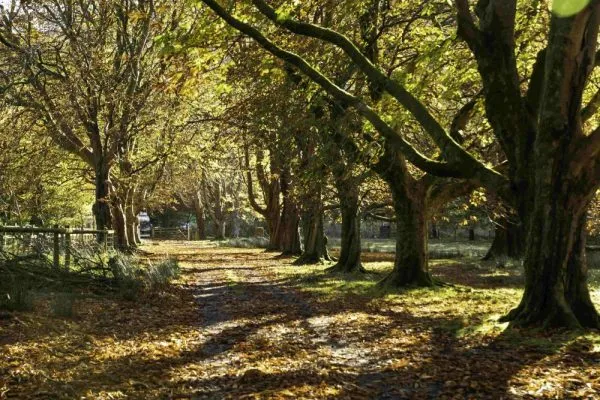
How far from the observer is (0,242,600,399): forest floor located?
17.5 feet

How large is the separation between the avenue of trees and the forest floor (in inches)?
60.5

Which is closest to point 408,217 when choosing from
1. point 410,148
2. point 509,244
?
point 410,148

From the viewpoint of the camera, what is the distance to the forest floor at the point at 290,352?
5.33 metres

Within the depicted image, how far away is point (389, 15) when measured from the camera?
529 inches

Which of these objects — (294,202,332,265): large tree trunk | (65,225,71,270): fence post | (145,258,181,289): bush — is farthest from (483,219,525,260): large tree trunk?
(65,225,71,270): fence post

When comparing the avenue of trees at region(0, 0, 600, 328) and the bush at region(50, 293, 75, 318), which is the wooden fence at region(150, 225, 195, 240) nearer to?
the avenue of trees at region(0, 0, 600, 328)

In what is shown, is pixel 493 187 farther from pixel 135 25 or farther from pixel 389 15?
pixel 135 25

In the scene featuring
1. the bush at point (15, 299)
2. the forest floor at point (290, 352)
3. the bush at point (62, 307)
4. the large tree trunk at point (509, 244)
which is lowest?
the forest floor at point (290, 352)

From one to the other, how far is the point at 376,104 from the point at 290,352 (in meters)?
6.99

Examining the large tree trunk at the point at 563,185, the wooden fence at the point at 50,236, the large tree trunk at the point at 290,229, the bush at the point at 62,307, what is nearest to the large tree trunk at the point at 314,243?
the large tree trunk at the point at 290,229

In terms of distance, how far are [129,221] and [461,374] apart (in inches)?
1307

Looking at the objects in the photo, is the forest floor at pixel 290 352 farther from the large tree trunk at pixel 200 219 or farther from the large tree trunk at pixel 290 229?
the large tree trunk at pixel 200 219

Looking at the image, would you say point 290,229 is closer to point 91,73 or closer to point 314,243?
point 314,243

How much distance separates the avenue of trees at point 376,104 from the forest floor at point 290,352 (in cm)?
154
